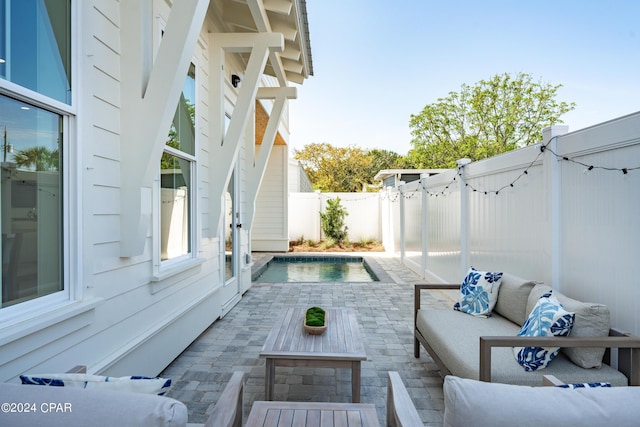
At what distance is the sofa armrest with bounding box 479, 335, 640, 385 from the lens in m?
1.97

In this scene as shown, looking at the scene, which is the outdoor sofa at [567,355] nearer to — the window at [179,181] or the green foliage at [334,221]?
the window at [179,181]

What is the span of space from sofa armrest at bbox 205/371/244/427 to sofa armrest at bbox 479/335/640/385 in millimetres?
1277

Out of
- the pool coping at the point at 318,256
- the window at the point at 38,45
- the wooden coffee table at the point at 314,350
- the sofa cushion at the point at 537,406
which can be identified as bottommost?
the pool coping at the point at 318,256

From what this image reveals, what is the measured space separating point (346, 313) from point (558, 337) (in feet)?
5.49

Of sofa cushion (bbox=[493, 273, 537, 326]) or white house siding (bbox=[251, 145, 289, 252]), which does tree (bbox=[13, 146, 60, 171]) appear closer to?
sofa cushion (bbox=[493, 273, 537, 326])

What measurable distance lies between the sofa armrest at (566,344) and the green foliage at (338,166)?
2456 centimetres

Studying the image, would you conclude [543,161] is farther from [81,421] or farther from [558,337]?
[81,421]

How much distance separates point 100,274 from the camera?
2227mm

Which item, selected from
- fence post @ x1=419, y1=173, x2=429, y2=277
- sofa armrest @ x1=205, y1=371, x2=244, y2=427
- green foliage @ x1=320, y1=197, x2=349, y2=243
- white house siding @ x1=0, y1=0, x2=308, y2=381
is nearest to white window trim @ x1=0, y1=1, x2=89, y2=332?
white house siding @ x1=0, y1=0, x2=308, y2=381

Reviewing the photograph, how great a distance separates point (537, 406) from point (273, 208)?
10.0 m

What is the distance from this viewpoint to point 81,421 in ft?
3.05

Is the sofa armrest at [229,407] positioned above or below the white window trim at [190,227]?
below

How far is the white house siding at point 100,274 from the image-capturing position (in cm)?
180

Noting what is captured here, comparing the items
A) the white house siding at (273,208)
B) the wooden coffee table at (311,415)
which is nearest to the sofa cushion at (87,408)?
the wooden coffee table at (311,415)
